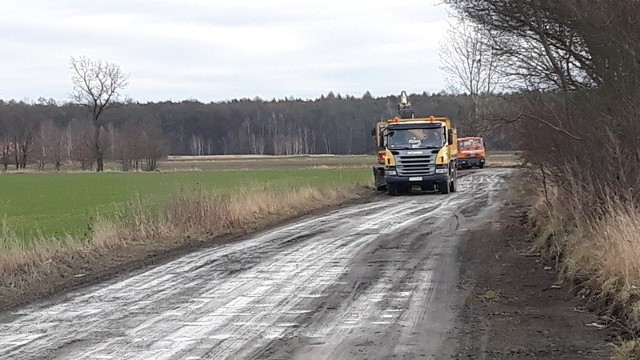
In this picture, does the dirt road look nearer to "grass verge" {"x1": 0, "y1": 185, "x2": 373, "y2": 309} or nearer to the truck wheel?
"grass verge" {"x1": 0, "y1": 185, "x2": 373, "y2": 309}

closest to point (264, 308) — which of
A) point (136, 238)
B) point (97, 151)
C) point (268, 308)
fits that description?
point (268, 308)

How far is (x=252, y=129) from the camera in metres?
154

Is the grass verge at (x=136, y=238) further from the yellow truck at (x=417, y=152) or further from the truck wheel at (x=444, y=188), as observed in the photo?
the truck wheel at (x=444, y=188)

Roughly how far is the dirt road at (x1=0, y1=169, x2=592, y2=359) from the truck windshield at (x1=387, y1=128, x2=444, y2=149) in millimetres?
15393

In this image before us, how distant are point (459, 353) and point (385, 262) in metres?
6.17

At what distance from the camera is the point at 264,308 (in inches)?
380

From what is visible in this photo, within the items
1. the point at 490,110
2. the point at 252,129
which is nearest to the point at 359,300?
the point at 490,110

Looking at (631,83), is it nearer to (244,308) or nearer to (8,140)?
(244,308)

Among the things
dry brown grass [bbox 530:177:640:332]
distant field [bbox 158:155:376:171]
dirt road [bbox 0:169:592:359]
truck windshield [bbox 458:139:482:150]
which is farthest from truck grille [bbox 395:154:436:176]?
distant field [bbox 158:155:376:171]

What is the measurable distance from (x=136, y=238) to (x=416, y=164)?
17092 millimetres

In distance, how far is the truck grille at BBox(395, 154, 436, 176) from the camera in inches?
1250

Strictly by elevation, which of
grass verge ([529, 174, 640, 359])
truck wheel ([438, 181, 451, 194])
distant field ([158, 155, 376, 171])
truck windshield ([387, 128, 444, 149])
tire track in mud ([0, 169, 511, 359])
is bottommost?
distant field ([158, 155, 376, 171])

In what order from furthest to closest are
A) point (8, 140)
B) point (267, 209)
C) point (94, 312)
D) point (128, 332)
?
point (8, 140), point (267, 209), point (94, 312), point (128, 332)

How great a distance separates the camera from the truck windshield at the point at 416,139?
105 ft
